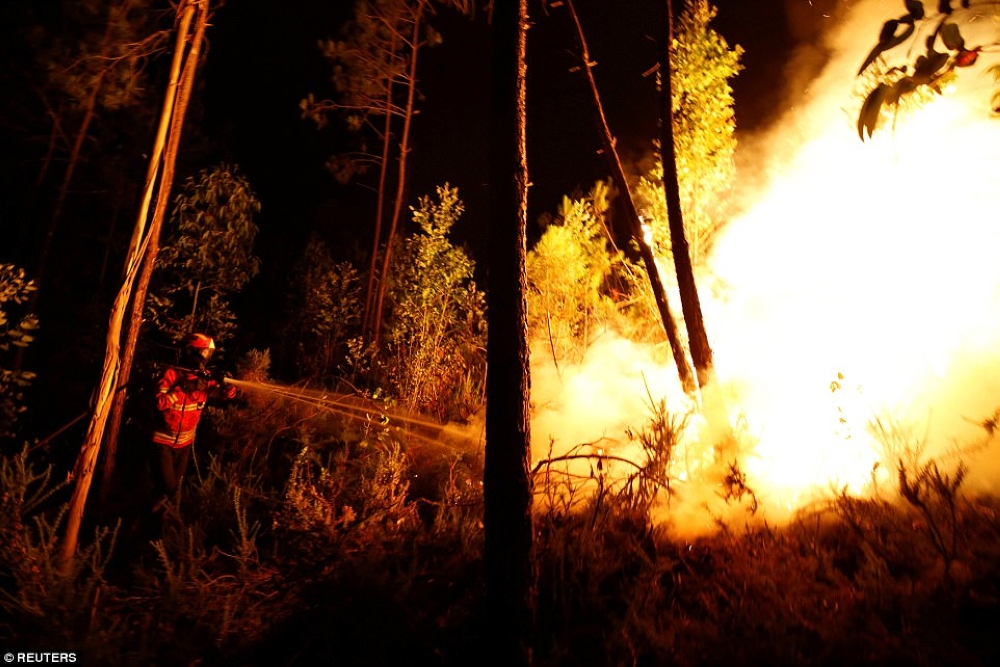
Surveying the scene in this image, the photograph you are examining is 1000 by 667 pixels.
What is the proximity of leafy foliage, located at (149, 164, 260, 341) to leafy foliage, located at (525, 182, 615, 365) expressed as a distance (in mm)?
5985

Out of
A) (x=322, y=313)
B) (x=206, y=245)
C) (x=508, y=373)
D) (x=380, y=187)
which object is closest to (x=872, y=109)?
(x=508, y=373)

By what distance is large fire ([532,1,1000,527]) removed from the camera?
5910 millimetres

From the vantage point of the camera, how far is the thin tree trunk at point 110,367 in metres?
4.33

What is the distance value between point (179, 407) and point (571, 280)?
7.25 meters

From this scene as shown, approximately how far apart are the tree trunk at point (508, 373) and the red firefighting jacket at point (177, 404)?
4.02 m

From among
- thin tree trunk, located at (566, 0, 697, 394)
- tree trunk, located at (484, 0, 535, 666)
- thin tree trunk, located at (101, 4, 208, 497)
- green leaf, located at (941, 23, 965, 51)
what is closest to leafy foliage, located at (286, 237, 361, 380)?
thin tree trunk, located at (101, 4, 208, 497)

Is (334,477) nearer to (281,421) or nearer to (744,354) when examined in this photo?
(281,421)

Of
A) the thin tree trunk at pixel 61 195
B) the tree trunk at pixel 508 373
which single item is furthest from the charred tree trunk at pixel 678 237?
the thin tree trunk at pixel 61 195

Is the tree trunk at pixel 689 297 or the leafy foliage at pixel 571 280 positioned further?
the leafy foliage at pixel 571 280

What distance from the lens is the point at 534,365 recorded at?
10.0m

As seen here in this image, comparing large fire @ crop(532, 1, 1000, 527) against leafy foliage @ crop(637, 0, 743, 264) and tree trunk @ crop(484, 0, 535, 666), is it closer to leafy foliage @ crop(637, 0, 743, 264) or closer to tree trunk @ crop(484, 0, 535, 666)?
leafy foliage @ crop(637, 0, 743, 264)

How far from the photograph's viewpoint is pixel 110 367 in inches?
182

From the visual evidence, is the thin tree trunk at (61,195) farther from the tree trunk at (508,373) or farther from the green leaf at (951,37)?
the green leaf at (951,37)

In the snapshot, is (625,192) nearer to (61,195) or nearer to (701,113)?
(701,113)
